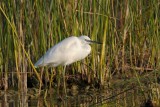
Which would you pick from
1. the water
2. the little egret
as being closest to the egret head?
the little egret

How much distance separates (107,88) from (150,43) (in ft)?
3.25

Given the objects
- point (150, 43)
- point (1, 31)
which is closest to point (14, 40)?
point (1, 31)

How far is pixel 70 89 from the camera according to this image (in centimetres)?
741

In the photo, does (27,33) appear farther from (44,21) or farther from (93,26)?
(93,26)

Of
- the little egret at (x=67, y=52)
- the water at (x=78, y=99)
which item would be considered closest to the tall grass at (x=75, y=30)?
the little egret at (x=67, y=52)

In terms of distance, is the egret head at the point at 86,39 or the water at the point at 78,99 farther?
the egret head at the point at 86,39

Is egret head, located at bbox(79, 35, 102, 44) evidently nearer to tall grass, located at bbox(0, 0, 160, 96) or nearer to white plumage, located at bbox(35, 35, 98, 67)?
white plumage, located at bbox(35, 35, 98, 67)

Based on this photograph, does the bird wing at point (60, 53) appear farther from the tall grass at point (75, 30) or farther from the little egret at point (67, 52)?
the tall grass at point (75, 30)

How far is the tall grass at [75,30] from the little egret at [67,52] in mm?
135

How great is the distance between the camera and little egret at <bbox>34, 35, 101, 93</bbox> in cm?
715

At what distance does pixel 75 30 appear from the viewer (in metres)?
7.57

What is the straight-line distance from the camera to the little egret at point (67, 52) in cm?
715

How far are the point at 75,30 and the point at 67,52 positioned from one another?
309 mm

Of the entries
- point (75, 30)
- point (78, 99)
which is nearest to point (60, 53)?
point (75, 30)
